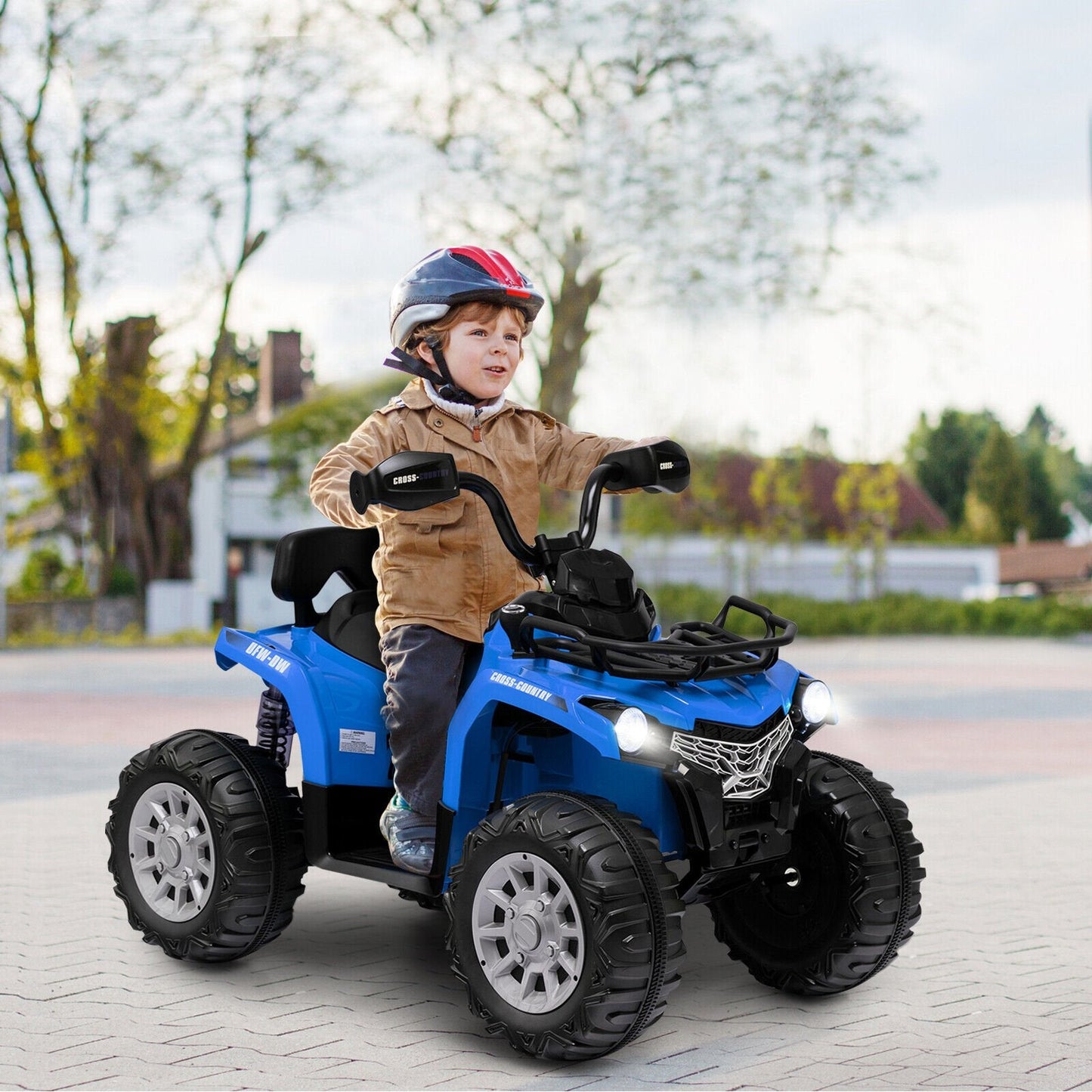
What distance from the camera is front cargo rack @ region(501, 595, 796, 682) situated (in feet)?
12.3

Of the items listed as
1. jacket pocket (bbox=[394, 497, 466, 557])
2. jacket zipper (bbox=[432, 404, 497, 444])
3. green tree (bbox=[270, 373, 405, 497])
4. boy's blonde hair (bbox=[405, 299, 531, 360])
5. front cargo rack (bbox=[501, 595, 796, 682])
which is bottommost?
front cargo rack (bbox=[501, 595, 796, 682])

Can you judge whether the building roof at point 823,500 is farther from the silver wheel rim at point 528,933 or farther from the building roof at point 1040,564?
the silver wheel rim at point 528,933

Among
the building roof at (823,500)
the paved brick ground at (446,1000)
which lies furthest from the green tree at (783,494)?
the paved brick ground at (446,1000)

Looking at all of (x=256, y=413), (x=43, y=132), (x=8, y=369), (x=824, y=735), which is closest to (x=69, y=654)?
(x=8, y=369)

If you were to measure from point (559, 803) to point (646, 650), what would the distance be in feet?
1.40

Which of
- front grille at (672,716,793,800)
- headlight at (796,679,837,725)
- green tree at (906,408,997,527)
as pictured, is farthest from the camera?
green tree at (906,408,997,527)

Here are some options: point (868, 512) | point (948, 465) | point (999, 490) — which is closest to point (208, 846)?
point (868, 512)

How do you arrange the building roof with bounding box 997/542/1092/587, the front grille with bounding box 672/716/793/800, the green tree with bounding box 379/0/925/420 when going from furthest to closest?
1. the building roof with bounding box 997/542/1092/587
2. the green tree with bounding box 379/0/925/420
3. the front grille with bounding box 672/716/793/800

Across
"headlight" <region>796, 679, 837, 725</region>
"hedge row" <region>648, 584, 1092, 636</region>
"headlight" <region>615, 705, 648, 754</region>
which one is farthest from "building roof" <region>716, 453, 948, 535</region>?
"headlight" <region>615, 705, 648, 754</region>

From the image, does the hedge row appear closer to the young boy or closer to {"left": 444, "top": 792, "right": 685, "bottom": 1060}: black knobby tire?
the young boy

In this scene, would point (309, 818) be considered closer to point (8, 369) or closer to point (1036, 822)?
point (1036, 822)

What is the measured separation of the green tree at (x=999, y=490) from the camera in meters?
66.8

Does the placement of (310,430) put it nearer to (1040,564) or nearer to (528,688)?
(1040,564)

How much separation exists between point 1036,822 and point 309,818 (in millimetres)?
4622
